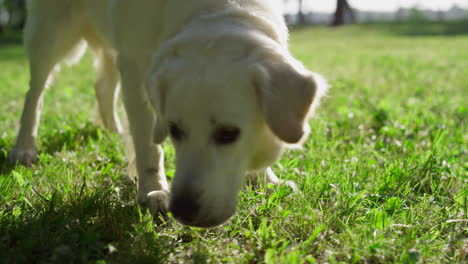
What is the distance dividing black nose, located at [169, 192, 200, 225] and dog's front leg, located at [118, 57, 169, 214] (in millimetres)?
878

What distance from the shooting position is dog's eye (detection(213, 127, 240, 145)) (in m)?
2.16

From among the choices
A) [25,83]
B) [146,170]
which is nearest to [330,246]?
[146,170]

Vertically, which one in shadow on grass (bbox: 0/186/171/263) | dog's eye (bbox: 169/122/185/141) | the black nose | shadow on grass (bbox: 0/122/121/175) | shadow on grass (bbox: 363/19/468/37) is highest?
dog's eye (bbox: 169/122/185/141)

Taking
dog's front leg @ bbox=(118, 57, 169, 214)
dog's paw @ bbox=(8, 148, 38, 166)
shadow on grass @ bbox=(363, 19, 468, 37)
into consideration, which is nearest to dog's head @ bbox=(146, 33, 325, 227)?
dog's front leg @ bbox=(118, 57, 169, 214)

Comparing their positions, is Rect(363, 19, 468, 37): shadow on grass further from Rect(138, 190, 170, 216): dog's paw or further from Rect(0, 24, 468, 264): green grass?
Rect(138, 190, 170, 216): dog's paw

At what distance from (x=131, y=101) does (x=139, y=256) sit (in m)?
1.24

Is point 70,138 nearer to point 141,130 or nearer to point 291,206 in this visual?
point 141,130

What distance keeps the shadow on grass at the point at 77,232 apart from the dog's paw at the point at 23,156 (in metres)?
1.08

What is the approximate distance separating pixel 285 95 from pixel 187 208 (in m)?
0.70

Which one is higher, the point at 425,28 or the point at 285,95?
the point at 285,95

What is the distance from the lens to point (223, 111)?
2113 millimetres

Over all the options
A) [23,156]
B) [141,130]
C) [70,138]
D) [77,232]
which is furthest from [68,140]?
[77,232]

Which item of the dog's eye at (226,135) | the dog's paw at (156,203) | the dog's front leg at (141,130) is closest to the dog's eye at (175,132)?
the dog's eye at (226,135)

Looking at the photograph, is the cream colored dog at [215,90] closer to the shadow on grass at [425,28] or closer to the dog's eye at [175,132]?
the dog's eye at [175,132]
